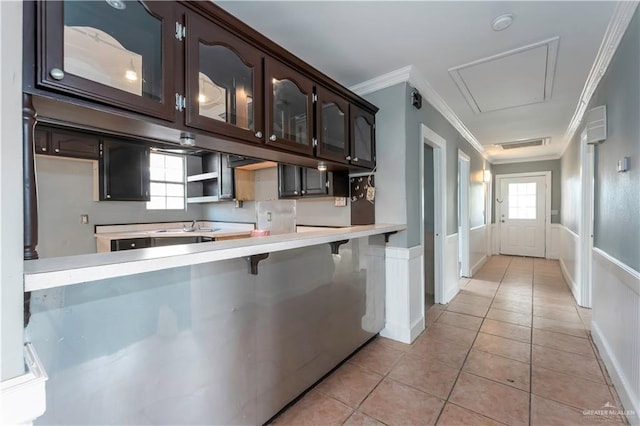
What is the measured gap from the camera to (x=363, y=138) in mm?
2611

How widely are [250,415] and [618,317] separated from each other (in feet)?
8.23

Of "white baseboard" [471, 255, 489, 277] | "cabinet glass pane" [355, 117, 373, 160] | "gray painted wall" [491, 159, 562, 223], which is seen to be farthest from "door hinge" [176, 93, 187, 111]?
"gray painted wall" [491, 159, 562, 223]

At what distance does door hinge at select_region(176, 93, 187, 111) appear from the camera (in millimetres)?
1277

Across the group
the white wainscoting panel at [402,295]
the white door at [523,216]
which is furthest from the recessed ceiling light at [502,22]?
the white door at [523,216]

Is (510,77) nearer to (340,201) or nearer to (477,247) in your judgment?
(340,201)

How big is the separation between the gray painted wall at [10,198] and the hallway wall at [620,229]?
2.68 metres

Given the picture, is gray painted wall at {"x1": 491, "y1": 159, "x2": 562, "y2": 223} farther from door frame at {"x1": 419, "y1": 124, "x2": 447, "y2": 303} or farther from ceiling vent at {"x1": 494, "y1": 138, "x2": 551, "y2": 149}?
door frame at {"x1": 419, "y1": 124, "x2": 447, "y2": 303}

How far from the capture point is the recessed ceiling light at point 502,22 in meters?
1.78

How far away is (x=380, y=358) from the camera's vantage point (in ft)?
7.56

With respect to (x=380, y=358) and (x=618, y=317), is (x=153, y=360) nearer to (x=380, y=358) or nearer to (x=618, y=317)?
(x=380, y=358)

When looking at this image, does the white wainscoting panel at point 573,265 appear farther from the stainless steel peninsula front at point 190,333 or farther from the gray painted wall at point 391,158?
the stainless steel peninsula front at point 190,333

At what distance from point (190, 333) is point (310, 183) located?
205 centimetres

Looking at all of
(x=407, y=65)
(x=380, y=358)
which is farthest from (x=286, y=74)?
(x=380, y=358)

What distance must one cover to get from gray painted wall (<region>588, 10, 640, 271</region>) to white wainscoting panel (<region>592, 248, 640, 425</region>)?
0.38ft
